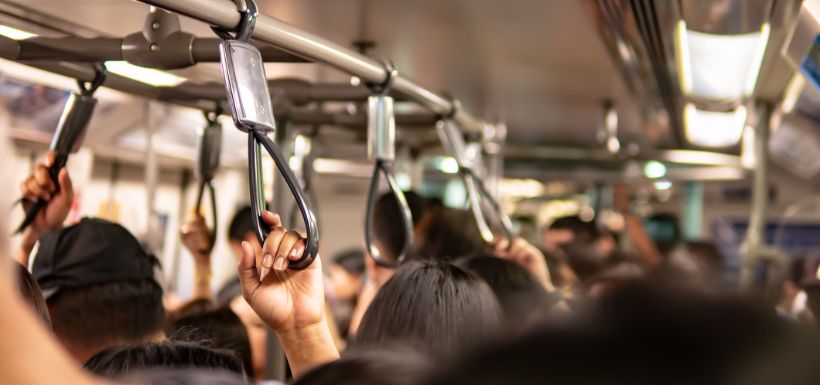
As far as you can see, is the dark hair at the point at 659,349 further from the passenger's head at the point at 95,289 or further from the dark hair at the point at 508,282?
the passenger's head at the point at 95,289

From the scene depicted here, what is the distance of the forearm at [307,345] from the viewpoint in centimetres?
127

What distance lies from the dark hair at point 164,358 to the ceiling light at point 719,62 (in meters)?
1.31

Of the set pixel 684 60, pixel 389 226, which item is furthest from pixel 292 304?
pixel 684 60

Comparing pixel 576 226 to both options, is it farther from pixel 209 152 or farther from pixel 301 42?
pixel 301 42

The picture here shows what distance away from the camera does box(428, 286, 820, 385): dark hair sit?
48 centimetres

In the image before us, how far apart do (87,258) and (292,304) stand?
755 mm

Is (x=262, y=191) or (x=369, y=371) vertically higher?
(x=262, y=191)

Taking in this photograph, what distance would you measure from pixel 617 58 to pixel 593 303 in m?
2.09

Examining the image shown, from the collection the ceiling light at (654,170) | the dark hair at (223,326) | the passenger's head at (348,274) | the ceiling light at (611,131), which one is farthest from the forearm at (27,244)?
the ceiling light at (654,170)

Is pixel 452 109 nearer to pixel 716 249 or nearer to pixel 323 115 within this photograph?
pixel 323 115

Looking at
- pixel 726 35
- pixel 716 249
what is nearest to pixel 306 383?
pixel 726 35

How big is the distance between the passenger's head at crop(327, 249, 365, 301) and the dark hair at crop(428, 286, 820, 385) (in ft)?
13.0

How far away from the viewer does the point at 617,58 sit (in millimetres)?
2521

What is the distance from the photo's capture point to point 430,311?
131 cm
